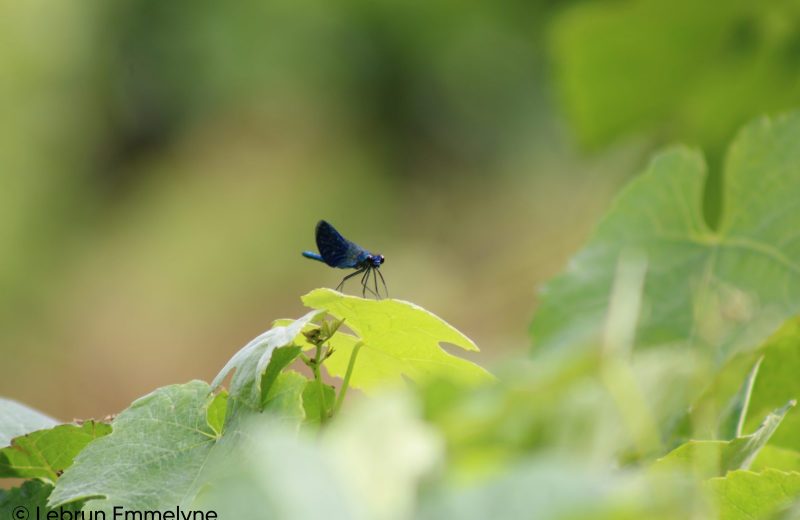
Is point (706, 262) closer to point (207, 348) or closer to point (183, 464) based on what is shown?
point (183, 464)

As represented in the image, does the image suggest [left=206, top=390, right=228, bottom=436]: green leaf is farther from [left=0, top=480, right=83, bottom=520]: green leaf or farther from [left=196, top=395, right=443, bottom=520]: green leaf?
[left=196, top=395, right=443, bottom=520]: green leaf

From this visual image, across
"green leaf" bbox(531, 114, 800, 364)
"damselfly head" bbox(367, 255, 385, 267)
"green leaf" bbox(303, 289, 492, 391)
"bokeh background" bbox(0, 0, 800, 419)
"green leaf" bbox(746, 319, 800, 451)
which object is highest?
"bokeh background" bbox(0, 0, 800, 419)

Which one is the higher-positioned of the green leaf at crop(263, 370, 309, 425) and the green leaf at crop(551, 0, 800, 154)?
the green leaf at crop(551, 0, 800, 154)

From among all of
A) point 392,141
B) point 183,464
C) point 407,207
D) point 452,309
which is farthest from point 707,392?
point 392,141

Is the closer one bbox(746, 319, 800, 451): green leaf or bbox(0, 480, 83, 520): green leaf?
bbox(0, 480, 83, 520): green leaf

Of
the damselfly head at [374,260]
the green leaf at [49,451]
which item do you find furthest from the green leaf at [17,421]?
the damselfly head at [374,260]

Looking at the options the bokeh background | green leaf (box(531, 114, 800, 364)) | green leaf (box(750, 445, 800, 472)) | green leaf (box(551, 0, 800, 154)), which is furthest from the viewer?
the bokeh background

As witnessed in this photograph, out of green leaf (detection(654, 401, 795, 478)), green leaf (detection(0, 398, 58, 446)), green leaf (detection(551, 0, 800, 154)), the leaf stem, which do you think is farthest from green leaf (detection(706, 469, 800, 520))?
green leaf (detection(551, 0, 800, 154))

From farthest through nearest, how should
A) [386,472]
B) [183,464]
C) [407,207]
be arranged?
1. [407,207]
2. [183,464]
3. [386,472]
